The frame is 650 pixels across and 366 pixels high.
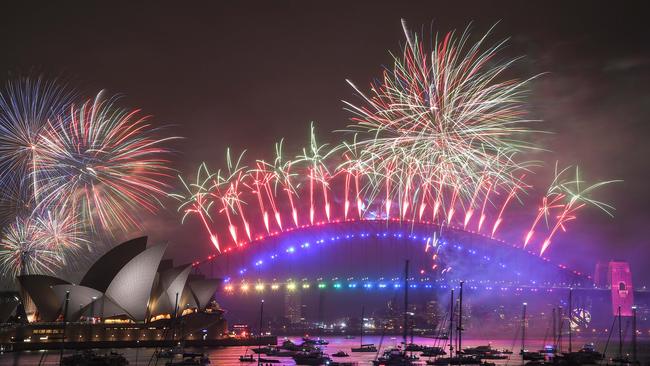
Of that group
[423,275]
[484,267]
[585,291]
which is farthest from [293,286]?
[585,291]

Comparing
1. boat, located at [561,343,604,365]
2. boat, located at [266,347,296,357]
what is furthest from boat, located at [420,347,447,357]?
boat, located at [266,347,296,357]

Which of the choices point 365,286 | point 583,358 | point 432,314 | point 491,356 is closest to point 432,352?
point 491,356

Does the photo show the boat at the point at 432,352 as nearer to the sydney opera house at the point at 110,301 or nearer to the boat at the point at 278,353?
the boat at the point at 278,353

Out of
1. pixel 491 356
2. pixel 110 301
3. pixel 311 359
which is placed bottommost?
pixel 491 356

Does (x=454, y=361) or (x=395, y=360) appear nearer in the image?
(x=395, y=360)

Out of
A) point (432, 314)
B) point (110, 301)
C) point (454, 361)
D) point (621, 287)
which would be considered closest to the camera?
point (454, 361)

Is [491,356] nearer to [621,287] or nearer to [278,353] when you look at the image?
[278,353]

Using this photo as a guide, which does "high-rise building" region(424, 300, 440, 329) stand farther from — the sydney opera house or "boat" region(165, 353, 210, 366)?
"boat" region(165, 353, 210, 366)

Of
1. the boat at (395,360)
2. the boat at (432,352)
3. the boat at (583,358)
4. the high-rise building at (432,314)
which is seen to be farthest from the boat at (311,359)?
the high-rise building at (432,314)
